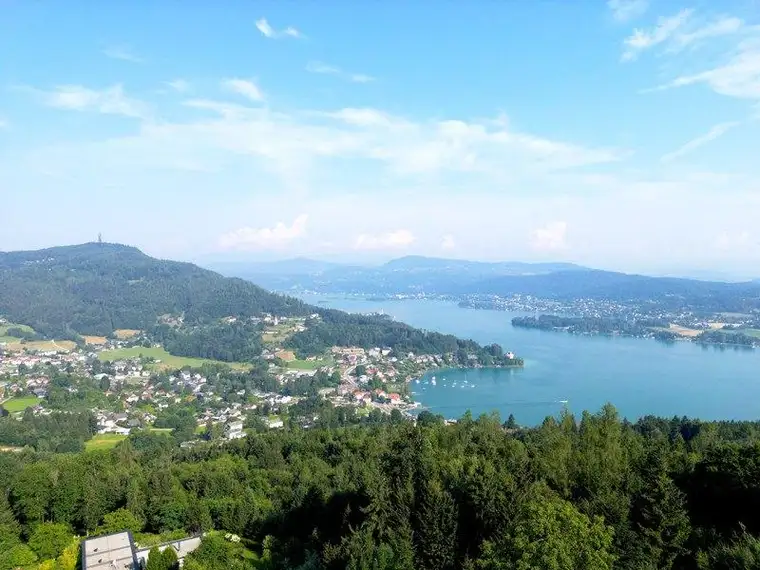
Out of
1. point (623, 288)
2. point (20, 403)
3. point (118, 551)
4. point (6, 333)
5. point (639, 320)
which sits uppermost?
point (623, 288)

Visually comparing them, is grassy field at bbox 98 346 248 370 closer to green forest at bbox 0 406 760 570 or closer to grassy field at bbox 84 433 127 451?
grassy field at bbox 84 433 127 451

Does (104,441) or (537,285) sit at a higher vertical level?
Answer: (537,285)

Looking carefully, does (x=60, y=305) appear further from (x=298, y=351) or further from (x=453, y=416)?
(x=453, y=416)

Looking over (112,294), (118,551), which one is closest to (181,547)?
(118,551)

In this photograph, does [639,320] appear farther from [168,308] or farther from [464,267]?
[464,267]

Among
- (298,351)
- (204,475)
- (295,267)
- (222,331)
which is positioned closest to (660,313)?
(298,351)

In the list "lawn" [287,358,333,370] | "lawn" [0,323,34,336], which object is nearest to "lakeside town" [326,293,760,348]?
"lawn" [287,358,333,370]
